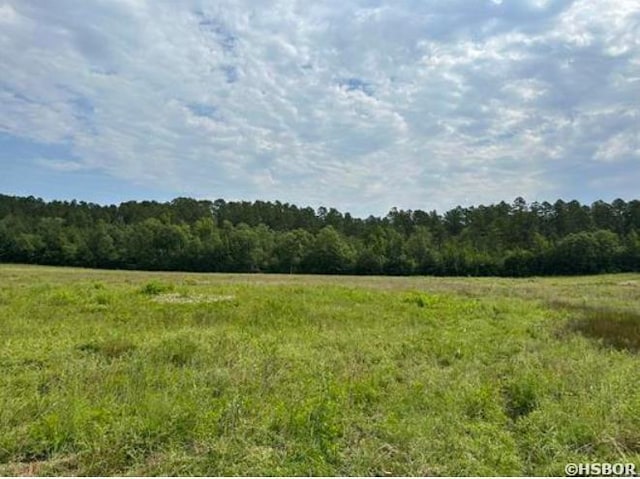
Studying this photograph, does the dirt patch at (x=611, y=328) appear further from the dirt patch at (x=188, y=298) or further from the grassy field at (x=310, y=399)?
the dirt patch at (x=188, y=298)

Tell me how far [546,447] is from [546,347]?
18.9 ft

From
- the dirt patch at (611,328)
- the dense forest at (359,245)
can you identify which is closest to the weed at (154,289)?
the dirt patch at (611,328)

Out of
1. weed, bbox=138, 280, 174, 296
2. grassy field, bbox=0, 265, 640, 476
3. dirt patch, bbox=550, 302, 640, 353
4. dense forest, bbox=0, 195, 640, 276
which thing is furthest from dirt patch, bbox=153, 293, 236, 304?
dense forest, bbox=0, 195, 640, 276

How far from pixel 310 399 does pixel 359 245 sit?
83.8 metres

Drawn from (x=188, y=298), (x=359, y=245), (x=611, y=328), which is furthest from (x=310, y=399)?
(x=359, y=245)

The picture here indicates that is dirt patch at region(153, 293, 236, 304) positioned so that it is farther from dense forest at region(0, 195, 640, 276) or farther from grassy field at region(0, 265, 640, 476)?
dense forest at region(0, 195, 640, 276)

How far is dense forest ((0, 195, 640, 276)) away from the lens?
7606 cm

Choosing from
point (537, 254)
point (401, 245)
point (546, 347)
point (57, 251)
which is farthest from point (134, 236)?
point (546, 347)

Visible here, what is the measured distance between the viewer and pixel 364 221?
113 metres

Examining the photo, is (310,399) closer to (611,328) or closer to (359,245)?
(611,328)

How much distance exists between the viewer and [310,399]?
5719 mm

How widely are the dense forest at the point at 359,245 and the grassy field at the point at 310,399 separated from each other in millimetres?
70969

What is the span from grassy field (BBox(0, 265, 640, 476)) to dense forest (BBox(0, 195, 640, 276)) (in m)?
71.0

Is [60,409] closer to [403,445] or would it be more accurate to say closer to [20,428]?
[20,428]
